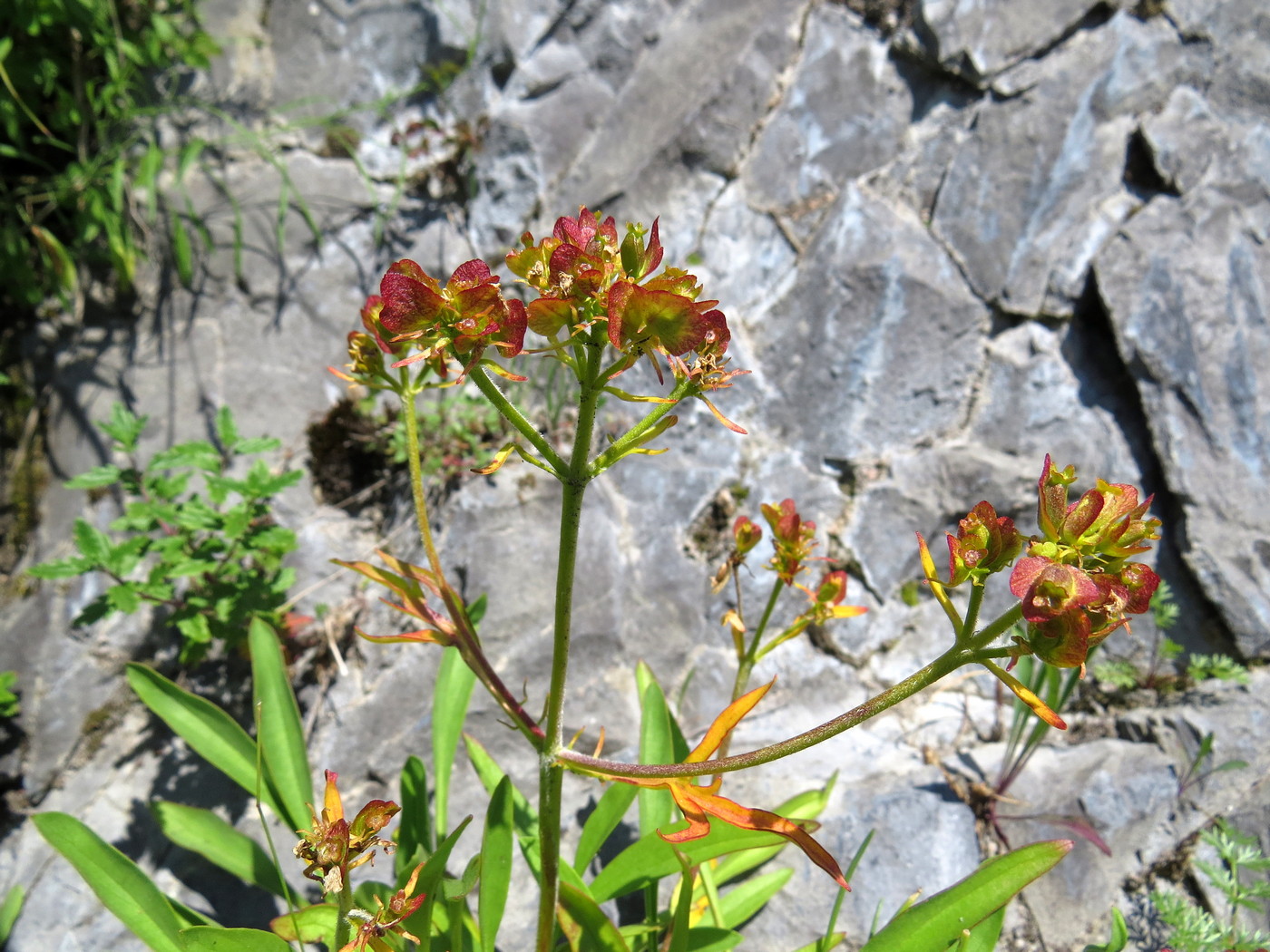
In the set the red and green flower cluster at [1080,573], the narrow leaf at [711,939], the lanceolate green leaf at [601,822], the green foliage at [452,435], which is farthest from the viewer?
the green foliage at [452,435]

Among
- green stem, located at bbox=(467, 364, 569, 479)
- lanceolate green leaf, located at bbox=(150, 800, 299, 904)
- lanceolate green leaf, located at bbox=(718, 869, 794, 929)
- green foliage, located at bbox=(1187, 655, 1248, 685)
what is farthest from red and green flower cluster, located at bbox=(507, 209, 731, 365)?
green foliage, located at bbox=(1187, 655, 1248, 685)

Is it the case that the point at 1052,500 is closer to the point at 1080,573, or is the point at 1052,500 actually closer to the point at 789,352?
the point at 1080,573

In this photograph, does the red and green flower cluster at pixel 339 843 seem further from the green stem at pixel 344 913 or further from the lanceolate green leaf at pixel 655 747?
the lanceolate green leaf at pixel 655 747

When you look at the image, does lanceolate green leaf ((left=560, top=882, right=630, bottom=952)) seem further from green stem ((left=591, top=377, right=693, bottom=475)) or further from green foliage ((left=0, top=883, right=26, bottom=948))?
green foliage ((left=0, top=883, right=26, bottom=948))

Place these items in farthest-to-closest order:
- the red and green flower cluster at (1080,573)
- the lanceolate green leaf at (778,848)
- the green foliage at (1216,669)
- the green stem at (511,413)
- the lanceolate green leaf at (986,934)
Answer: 1. the green foliage at (1216,669)
2. the lanceolate green leaf at (778,848)
3. the lanceolate green leaf at (986,934)
4. the green stem at (511,413)
5. the red and green flower cluster at (1080,573)

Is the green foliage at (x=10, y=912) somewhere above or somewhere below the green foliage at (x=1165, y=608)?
below

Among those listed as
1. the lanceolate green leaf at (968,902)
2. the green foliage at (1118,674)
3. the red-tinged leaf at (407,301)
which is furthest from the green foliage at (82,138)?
the green foliage at (1118,674)

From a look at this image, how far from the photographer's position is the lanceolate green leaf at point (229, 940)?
1.31 m

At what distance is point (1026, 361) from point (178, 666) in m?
3.29

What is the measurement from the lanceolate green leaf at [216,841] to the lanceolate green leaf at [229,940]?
1.96 ft

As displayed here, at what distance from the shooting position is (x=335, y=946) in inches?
49.9

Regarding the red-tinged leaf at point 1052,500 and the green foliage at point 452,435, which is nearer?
the red-tinged leaf at point 1052,500

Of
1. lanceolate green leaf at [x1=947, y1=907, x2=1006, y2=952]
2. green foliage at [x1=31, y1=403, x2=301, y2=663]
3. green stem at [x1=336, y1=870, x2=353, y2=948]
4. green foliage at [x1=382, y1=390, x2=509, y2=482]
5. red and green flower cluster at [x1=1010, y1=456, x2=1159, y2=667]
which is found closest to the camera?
red and green flower cluster at [x1=1010, y1=456, x2=1159, y2=667]

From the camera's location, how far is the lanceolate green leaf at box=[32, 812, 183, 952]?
5.12 ft
